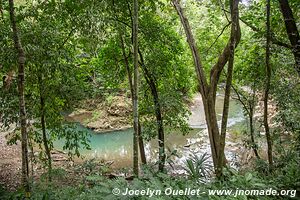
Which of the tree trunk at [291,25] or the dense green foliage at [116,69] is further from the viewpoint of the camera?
the dense green foliage at [116,69]

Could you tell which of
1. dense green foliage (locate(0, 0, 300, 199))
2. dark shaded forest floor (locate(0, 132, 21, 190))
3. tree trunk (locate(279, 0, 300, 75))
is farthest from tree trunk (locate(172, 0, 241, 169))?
dark shaded forest floor (locate(0, 132, 21, 190))

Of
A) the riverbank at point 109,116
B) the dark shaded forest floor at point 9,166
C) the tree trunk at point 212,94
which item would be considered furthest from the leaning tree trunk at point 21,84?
the riverbank at point 109,116

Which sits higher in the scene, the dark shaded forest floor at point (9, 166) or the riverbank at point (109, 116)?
the riverbank at point (109, 116)

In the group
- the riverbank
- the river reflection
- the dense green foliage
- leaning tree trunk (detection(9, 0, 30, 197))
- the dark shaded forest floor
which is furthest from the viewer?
the riverbank

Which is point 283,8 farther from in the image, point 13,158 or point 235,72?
point 13,158

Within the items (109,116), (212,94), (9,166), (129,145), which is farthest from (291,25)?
(109,116)

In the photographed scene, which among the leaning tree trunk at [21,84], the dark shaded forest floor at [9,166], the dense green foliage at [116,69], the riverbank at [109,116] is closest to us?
the leaning tree trunk at [21,84]

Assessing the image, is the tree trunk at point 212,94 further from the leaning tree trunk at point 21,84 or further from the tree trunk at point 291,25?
the leaning tree trunk at point 21,84

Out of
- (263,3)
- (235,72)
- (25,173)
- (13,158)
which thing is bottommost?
(13,158)

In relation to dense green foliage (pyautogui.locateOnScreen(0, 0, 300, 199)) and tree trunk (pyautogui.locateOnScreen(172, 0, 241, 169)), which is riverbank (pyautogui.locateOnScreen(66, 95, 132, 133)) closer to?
dense green foliage (pyautogui.locateOnScreen(0, 0, 300, 199))

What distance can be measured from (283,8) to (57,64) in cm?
452

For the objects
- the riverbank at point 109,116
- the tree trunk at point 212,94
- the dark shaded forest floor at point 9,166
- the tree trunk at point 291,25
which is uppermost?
the tree trunk at point 291,25

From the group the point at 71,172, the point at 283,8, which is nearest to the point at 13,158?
the point at 71,172

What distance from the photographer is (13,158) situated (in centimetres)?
1256
